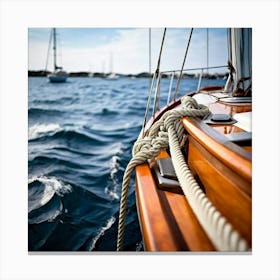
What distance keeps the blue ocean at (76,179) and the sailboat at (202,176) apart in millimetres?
469

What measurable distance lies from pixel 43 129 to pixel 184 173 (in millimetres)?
3135

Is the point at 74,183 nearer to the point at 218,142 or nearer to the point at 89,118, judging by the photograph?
the point at 218,142

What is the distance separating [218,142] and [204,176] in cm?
15

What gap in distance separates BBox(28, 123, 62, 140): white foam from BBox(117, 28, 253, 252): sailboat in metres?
2.41

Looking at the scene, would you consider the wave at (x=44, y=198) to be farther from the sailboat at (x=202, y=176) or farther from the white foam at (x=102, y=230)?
the sailboat at (x=202, y=176)

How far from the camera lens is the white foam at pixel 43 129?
10.7 feet

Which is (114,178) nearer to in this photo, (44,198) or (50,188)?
(50,188)

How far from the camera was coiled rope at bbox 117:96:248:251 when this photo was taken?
604mm

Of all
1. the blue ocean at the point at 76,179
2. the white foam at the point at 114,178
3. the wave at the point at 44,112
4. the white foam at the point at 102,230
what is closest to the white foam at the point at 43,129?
the blue ocean at the point at 76,179

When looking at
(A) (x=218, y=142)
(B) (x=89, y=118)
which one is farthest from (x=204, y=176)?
(B) (x=89, y=118)

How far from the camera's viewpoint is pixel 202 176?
87 cm

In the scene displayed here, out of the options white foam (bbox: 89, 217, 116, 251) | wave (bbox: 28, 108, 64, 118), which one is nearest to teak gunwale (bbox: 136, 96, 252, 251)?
white foam (bbox: 89, 217, 116, 251)

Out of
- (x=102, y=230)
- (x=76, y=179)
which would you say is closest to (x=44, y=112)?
(x=76, y=179)

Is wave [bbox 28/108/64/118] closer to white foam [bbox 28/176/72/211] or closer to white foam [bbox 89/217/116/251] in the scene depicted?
white foam [bbox 28/176/72/211]
